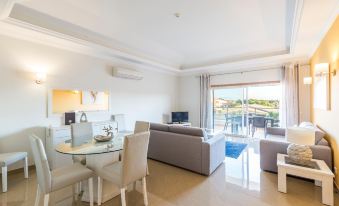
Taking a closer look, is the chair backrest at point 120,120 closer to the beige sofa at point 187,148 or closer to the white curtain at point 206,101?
the beige sofa at point 187,148

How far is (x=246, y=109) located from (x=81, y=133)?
545cm

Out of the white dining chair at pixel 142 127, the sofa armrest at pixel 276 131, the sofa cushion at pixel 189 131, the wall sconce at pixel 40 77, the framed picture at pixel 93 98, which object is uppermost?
the wall sconce at pixel 40 77

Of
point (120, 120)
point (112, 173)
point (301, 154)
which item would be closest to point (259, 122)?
point (301, 154)

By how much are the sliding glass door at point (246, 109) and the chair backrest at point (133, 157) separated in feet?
15.8

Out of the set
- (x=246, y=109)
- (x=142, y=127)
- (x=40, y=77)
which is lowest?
(x=142, y=127)

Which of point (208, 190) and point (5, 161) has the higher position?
point (5, 161)

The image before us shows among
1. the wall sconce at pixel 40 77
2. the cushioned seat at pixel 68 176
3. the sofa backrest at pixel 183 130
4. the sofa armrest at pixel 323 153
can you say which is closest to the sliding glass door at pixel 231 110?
the sofa armrest at pixel 323 153

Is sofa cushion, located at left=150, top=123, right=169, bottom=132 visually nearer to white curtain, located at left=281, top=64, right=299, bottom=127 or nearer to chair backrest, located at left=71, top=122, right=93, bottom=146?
chair backrest, located at left=71, top=122, right=93, bottom=146

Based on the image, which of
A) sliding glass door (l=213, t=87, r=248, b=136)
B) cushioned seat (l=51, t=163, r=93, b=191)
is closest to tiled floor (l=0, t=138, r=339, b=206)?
cushioned seat (l=51, t=163, r=93, b=191)

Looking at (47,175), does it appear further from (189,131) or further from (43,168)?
(189,131)

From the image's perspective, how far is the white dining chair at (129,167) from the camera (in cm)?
198

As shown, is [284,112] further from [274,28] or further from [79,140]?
[79,140]

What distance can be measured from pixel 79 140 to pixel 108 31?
8.33ft

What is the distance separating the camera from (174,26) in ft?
12.1
